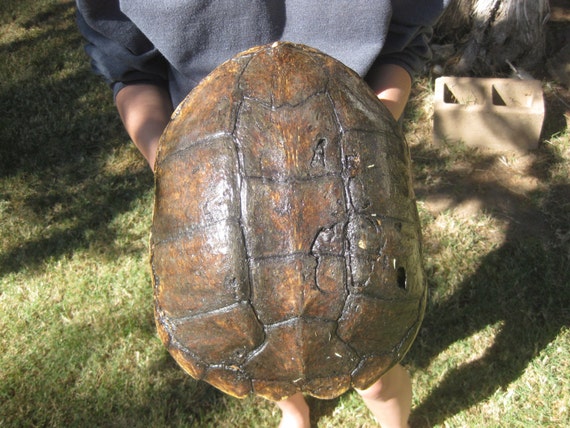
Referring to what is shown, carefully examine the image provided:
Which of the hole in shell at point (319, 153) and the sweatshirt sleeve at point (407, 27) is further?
the sweatshirt sleeve at point (407, 27)

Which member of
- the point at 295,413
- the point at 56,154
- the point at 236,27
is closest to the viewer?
the point at 236,27

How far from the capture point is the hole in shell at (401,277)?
1570mm

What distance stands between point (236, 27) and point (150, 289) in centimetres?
200

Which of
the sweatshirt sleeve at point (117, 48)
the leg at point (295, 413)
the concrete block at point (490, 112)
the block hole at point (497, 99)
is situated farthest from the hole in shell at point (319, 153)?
the block hole at point (497, 99)

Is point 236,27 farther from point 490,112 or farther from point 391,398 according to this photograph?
point 490,112

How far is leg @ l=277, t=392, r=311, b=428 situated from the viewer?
2.63m

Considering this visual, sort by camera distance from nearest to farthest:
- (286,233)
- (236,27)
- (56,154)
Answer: (286,233)
(236,27)
(56,154)

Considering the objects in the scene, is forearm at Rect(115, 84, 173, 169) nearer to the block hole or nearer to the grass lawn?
the grass lawn

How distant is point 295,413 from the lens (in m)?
2.69

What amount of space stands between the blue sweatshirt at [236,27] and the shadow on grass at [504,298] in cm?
172

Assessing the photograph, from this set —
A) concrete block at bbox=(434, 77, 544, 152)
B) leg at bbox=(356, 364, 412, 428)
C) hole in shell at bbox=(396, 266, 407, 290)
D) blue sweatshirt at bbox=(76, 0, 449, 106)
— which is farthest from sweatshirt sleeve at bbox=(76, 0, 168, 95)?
concrete block at bbox=(434, 77, 544, 152)

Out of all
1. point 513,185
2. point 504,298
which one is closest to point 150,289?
point 504,298

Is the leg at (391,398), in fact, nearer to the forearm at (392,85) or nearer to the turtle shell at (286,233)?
the turtle shell at (286,233)

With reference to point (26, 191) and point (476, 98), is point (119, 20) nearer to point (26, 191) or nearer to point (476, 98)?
point (26, 191)
